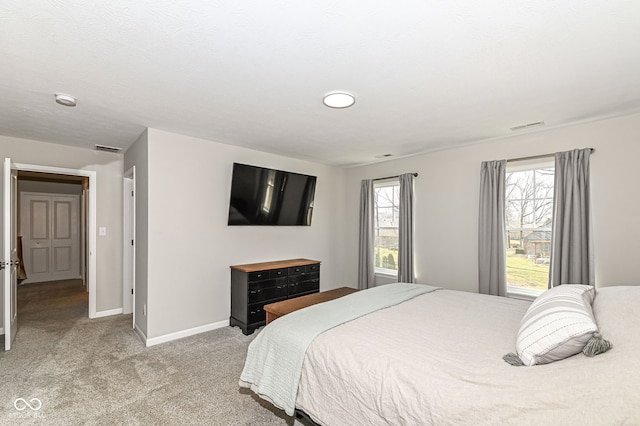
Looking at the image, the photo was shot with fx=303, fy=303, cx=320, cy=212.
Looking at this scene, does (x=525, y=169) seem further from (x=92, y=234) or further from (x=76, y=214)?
(x=76, y=214)

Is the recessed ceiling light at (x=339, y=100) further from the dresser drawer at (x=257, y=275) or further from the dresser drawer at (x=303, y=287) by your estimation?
the dresser drawer at (x=303, y=287)

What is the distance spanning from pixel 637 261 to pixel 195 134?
4795 mm

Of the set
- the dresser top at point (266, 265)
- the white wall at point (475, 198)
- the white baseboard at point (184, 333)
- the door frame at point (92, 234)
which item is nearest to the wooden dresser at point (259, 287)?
the dresser top at point (266, 265)

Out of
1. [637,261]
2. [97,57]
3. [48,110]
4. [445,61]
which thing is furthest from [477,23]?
[48,110]

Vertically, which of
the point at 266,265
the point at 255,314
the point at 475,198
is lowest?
the point at 255,314

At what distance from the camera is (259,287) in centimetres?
392

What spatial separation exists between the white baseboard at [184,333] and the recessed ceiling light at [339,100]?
10.1 feet

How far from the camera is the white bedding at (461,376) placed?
1.12 meters

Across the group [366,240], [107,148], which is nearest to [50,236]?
[107,148]

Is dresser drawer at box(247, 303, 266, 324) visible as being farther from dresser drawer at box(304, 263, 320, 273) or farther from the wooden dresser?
dresser drawer at box(304, 263, 320, 273)

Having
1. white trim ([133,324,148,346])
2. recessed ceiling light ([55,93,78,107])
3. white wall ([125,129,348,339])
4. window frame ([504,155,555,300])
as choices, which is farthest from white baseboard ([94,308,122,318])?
window frame ([504,155,555,300])

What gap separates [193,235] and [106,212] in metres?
1.72

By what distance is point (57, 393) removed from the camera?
2.43 metres

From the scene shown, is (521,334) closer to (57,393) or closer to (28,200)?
(57,393)
